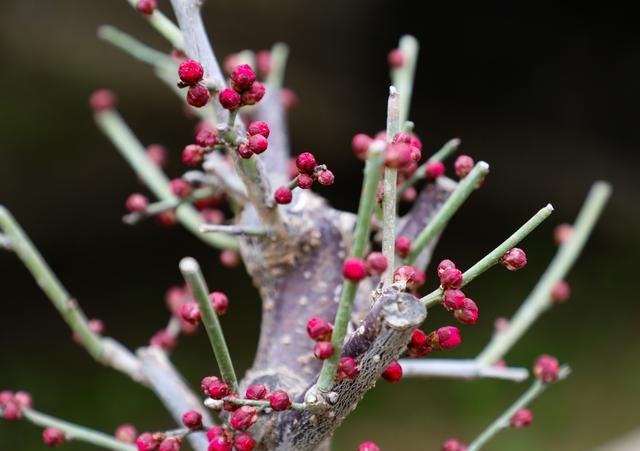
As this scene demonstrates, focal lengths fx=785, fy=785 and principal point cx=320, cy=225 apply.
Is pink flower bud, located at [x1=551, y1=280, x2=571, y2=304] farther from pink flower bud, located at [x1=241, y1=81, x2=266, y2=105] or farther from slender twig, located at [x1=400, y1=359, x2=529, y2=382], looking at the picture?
pink flower bud, located at [x1=241, y1=81, x2=266, y2=105]

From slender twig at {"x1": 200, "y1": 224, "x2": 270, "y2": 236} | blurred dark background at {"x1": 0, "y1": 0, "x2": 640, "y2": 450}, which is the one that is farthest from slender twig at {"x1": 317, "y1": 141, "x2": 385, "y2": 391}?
blurred dark background at {"x1": 0, "y1": 0, "x2": 640, "y2": 450}

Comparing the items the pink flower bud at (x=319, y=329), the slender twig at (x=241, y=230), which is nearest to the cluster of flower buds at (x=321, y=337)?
the pink flower bud at (x=319, y=329)

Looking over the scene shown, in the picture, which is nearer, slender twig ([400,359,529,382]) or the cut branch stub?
the cut branch stub

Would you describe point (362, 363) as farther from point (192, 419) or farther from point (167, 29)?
point (167, 29)

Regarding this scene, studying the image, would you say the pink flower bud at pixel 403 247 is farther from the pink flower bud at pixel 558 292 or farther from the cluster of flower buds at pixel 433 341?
the pink flower bud at pixel 558 292

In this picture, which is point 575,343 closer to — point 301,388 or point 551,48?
point 551,48
